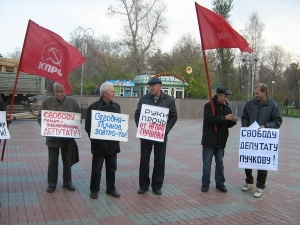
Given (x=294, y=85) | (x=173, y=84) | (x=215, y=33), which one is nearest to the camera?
(x=215, y=33)

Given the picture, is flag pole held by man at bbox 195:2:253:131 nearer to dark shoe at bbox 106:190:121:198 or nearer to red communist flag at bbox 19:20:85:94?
red communist flag at bbox 19:20:85:94

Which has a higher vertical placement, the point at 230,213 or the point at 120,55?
the point at 120,55

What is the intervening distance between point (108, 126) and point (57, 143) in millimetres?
987

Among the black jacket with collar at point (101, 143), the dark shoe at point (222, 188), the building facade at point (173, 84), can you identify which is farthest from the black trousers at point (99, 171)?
the building facade at point (173, 84)

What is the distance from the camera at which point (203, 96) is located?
113 ft

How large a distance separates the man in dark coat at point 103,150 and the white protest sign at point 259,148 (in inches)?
92.3

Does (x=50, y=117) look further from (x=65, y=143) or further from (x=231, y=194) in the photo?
(x=231, y=194)

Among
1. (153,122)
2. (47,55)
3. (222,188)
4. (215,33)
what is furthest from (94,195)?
(215,33)

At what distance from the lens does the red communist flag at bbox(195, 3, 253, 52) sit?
21.7 ft

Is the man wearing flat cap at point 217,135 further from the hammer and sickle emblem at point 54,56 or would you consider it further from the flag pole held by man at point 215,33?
the hammer and sickle emblem at point 54,56

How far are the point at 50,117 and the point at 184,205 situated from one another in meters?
2.71

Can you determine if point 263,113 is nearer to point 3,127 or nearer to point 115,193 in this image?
point 115,193

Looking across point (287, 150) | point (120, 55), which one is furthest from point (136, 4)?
point (287, 150)

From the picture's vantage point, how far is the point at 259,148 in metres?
6.41
